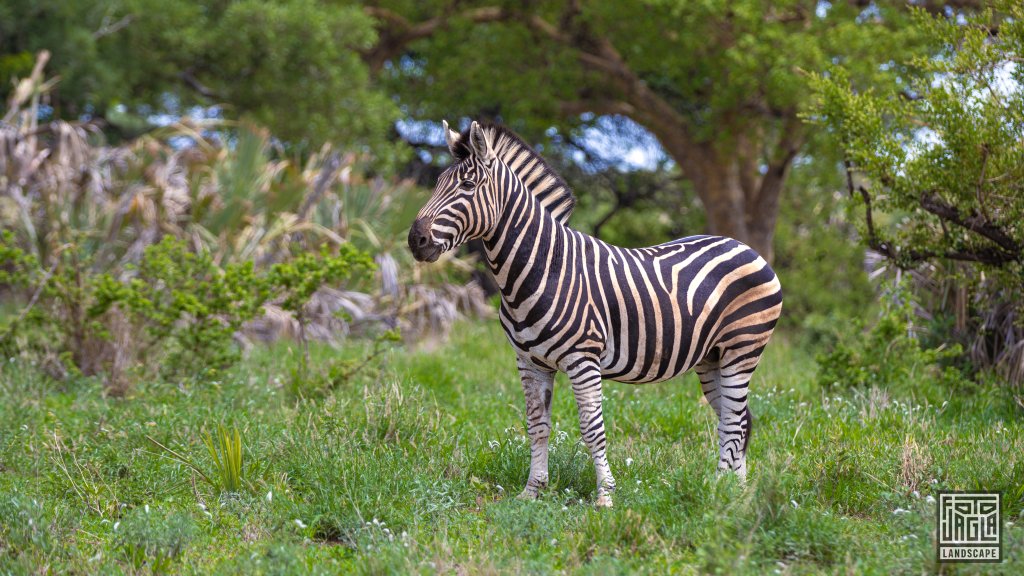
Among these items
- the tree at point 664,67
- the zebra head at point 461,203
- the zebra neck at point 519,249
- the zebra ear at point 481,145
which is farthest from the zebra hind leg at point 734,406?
the tree at point 664,67

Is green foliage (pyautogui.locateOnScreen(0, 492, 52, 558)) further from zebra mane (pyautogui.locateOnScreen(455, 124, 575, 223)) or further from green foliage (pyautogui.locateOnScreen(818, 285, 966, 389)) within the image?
green foliage (pyautogui.locateOnScreen(818, 285, 966, 389))

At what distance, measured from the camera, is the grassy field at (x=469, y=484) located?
4.30 m

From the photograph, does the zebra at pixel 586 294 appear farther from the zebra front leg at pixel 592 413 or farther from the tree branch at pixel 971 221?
the tree branch at pixel 971 221

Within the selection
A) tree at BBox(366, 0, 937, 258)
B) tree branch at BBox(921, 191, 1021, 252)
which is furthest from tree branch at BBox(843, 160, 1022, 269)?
tree at BBox(366, 0, 937, 258)

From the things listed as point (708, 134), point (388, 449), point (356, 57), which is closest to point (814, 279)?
point (708, 134)

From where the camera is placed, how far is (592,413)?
5.01 m

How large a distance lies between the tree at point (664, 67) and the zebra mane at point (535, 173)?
8491mm

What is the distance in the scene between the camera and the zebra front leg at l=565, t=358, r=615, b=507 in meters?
4.95

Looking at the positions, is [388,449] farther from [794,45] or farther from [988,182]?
[794,45]

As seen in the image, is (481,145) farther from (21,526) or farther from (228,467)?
(21,526)

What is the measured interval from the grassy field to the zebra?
442 mm

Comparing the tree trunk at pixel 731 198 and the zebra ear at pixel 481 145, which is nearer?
the zebra ear at pixel 481 145

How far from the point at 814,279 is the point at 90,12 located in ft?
42.4

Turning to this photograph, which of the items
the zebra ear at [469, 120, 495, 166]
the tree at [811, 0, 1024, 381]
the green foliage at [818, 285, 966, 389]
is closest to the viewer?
the zebra ear at [469, 120, 495, 166]
